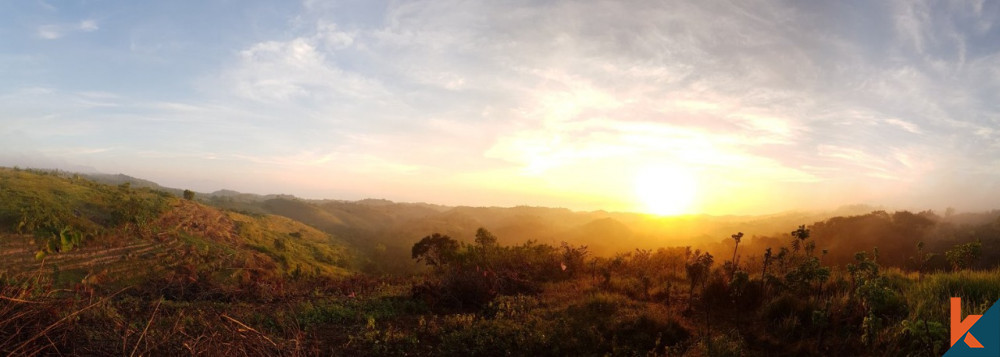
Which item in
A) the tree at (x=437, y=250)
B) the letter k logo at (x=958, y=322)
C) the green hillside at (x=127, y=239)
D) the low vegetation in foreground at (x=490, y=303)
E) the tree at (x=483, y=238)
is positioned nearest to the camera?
the low vegetation in foreground at (x=490, y=303)

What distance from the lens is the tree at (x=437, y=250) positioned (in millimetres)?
19172

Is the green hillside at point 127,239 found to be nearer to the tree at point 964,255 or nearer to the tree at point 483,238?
the tree at point 483,238

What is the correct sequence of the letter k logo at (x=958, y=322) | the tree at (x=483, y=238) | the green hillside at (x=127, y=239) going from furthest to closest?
the tree at (x=483, y=238)
the green hillside at (x=127, y=239)
the letter k logo at (x=958, y=322)

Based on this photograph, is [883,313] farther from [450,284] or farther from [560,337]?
[450,284]

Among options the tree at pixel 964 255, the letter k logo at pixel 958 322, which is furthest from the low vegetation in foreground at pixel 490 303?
the letter k logo at pixel 958 322

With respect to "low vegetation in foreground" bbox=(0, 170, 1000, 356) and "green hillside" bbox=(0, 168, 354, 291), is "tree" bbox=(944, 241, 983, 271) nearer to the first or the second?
"low vegetation in foreground" bbox=(0, 170, 1000, 356)

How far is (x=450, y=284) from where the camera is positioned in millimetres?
11836

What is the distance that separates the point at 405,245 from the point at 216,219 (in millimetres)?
29222

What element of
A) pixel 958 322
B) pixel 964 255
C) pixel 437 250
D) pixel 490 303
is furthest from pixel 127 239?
pixel 964 255

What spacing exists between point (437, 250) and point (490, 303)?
9.61 meters

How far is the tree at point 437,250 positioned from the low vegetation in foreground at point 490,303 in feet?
0.31

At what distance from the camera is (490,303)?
34.5 ft

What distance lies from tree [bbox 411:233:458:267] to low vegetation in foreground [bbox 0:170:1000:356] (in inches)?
3.7

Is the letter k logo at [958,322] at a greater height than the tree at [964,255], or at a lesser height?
lesser
